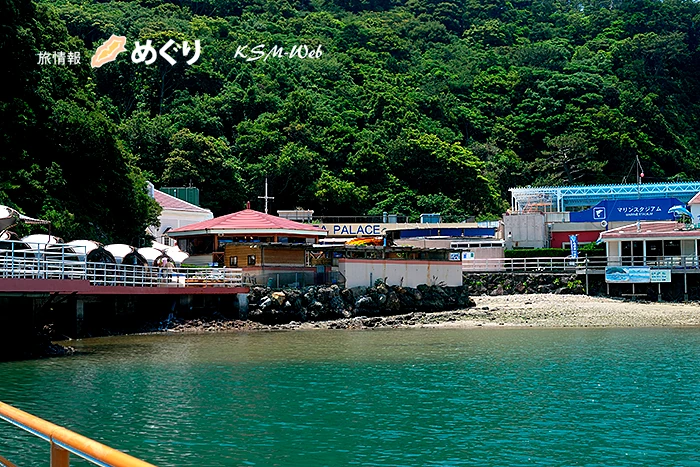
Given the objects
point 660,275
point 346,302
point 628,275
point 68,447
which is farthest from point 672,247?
point 68,447

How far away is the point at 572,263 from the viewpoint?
47.2 m

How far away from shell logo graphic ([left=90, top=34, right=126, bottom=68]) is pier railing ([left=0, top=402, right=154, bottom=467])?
244 ft

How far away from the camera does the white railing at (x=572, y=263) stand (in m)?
44.5

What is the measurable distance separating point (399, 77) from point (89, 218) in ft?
217

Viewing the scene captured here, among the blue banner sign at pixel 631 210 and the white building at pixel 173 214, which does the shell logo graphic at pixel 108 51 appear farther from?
the blue banner sign at pixel 631 210

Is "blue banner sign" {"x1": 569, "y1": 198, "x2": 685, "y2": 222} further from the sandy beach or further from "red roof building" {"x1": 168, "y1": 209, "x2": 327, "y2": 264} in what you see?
"red roof building" {"x1": 168, "y1": 209, "x2": 327, "y2": 264}

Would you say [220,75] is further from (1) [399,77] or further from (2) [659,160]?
(2) [659,160]

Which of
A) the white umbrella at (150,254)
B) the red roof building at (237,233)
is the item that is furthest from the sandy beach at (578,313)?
the white umbrella at (150,254)

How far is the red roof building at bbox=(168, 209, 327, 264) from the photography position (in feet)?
136

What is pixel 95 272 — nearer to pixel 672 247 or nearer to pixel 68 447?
pixel 68 447

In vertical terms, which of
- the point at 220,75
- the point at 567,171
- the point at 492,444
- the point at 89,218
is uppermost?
the point at 220,75

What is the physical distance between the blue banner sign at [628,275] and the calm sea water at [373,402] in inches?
608

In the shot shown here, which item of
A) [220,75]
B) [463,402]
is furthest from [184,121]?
[463,402]

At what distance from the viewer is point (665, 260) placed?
147ft
